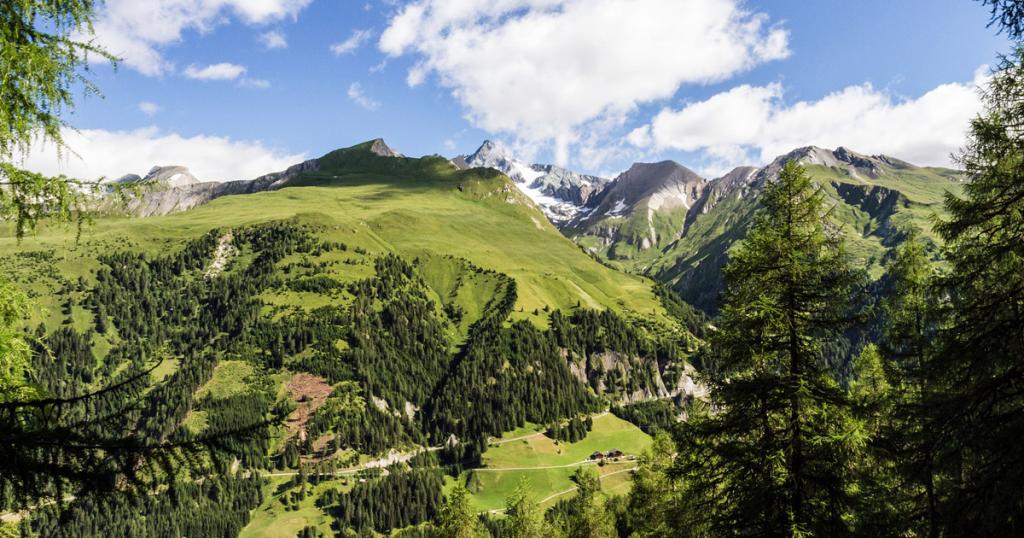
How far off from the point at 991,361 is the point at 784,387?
18.5 ft

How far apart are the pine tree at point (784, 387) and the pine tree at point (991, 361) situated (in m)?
2.68

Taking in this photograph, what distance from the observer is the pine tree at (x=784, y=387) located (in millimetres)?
17438

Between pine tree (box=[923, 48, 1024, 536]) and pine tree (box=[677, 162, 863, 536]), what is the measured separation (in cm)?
268

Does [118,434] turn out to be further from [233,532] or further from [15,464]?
[233,532]

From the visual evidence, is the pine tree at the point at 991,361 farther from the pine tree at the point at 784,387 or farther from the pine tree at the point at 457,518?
the pine tree at the point at 457,518

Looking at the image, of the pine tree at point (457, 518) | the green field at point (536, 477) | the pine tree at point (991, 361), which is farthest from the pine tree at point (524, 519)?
the green field at point (536, 477)

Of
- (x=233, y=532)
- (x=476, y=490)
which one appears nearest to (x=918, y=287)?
(x=476, y=490)

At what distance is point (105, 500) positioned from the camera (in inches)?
304

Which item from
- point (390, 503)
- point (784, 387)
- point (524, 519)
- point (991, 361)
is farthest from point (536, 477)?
point (991, 361)

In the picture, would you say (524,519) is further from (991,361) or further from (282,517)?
(282,517)

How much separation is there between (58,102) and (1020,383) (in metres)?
25.8

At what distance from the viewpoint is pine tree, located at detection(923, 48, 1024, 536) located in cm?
1395

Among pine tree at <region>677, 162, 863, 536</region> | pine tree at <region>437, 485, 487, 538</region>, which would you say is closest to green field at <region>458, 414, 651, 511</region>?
pine tree at <region>437, 485, 487, 538</region>

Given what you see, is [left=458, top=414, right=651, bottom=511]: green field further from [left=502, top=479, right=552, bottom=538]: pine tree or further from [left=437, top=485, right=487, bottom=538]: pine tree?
[left=437, top=485, right=487, bottom=538]: pine tree
